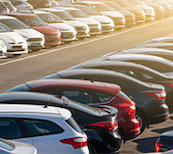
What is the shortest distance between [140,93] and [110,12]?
23.7m

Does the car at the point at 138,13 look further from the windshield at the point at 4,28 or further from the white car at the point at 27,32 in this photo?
the windshield at the point at 4,28

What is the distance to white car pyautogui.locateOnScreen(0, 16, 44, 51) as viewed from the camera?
20.6m

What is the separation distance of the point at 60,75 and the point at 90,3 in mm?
24709

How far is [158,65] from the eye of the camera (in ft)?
38.8

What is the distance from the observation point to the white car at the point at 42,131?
17.7 feet

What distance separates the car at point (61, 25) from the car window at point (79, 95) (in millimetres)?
16331

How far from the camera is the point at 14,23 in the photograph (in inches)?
845

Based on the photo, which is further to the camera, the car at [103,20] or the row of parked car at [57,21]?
the car at [103,20]

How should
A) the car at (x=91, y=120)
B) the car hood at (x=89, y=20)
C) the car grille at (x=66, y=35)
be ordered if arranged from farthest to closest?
the car hood at (x=89, y=20) → the car grille at (x=66, y=35) → the car at (x=91, y=120)

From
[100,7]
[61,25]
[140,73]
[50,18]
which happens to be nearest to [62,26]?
[61,25]

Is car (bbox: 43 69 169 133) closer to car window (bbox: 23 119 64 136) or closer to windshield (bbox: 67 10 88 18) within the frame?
car window (bbox: 23 119 64 136)

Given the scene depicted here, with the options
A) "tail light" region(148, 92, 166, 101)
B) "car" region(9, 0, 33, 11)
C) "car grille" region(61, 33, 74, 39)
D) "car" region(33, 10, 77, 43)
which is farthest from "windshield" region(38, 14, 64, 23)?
"tail light" region(148, 92, 166, 101)

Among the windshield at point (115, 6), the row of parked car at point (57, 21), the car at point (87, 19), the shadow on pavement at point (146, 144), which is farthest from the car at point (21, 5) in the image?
the shadow on pavement at point (146, 144)

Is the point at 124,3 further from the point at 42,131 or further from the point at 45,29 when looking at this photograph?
the point at 42,131
